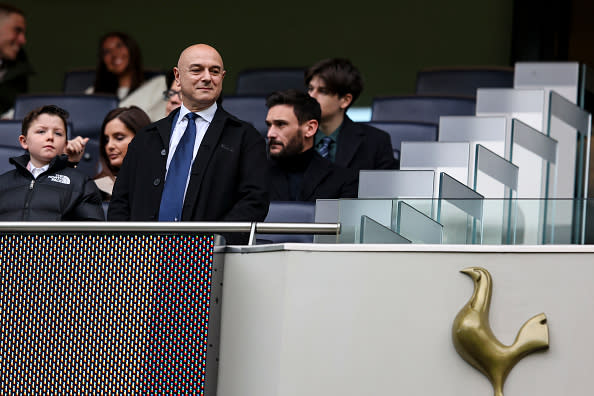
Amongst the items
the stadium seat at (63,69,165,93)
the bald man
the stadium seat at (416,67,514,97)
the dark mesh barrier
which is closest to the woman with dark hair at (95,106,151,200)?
the bald man

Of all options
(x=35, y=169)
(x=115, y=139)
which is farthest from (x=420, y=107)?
(x=35, y=169)

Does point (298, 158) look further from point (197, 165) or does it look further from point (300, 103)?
point (197, 165)

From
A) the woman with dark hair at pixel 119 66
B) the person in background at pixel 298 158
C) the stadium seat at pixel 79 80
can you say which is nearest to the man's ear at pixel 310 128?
the person in background at pixel 298 158

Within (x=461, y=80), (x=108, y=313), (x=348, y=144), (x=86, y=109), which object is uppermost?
(x=461, y=80)

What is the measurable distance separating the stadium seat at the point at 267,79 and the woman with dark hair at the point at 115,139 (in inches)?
55.3

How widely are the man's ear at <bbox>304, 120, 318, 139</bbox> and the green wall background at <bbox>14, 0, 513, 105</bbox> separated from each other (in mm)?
2254

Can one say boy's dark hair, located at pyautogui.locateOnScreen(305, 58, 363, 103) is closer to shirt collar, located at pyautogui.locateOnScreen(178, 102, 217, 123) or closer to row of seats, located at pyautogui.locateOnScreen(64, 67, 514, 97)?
row of seats, located at pyautogui.locateOnScreen(64, 67, 514, 97)

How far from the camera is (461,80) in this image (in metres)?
4.27

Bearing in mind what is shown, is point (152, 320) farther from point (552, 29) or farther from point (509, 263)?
point (552, 29)

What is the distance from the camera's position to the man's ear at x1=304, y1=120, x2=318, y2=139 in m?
2.99

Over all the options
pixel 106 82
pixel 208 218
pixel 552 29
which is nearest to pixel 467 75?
pixel 552 29

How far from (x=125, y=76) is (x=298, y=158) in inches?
53.9

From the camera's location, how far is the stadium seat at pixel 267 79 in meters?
4.37

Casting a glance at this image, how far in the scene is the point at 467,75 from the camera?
427 centimetres
